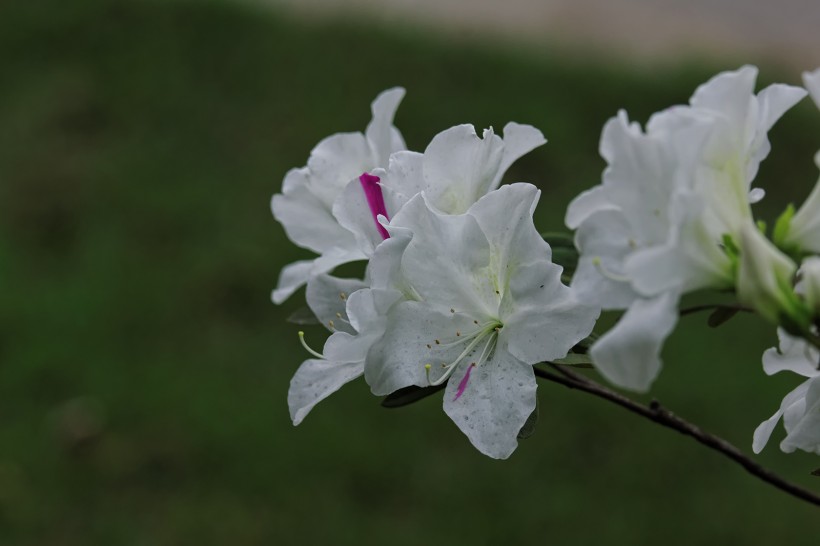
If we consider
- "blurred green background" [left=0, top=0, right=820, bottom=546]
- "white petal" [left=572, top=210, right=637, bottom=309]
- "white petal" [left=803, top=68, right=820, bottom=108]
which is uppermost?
"white petal" [left=803, top=68, right=820, bottom=108]

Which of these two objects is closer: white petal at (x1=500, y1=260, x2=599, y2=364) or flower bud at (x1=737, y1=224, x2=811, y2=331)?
flower bud at (x1=737, y1=224, x2=811, y2=331)

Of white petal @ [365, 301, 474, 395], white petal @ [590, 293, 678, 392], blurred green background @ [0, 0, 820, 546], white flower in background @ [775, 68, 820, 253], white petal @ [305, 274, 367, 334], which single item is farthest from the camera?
blurred green background @ [0, 0, 820, 546]

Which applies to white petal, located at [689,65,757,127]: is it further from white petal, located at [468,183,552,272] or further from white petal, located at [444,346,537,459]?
white petal, located at [444,346,537,459]

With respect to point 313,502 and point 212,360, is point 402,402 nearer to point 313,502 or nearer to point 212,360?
point 313,502

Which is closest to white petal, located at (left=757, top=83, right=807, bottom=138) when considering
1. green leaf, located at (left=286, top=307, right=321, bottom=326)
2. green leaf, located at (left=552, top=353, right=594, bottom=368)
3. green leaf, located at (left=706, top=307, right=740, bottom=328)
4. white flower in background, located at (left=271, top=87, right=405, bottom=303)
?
green leaf, located at (left=706, top=307, right=740, bottom=328)

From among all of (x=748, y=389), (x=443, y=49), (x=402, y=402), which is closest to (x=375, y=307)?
(x=402, y=402)

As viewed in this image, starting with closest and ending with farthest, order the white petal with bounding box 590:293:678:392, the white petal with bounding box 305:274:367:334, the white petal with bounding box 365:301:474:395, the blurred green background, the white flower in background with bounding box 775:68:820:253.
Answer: the white petal with bounding box 590:293:678:392, the white flower in background with bounding box 775:68:820:253, the white petal with bounding box 365:301:474:395, the white petal with bounding box 305:274:367:334, the blurred green background

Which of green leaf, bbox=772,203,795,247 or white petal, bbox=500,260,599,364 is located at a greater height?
green leaf, bbox=772,203,795,247
